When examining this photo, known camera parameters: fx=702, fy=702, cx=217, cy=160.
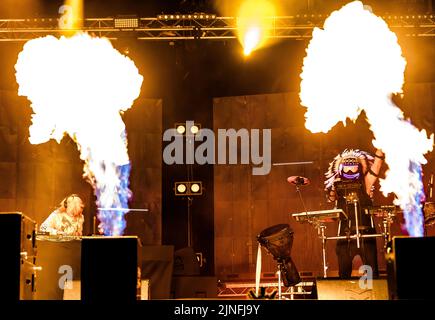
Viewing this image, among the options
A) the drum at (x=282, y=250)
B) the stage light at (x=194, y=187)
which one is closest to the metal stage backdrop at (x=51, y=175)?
the stage light at (x=194, y=187)

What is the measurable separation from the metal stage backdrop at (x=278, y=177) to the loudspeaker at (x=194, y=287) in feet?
12.6

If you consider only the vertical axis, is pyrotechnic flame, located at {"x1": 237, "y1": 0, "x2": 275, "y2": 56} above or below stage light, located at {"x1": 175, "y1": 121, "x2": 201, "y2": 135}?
above

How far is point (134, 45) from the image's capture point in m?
13.1

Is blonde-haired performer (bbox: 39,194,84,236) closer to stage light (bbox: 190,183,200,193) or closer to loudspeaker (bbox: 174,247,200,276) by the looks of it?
loudspeaker (bbox: 174,247,200,276)

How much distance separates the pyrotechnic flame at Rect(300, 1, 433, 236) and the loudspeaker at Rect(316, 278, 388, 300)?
11.5ft

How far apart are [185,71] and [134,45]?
73.1 inches

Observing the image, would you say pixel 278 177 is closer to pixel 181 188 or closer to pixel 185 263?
pixel 181 188

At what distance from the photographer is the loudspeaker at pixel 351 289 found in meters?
8.49

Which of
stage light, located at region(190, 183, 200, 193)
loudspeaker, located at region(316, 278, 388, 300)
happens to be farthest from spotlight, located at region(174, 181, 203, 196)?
loudspeaker, located at region(316, 278, 388, 300)

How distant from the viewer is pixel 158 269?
10508mm

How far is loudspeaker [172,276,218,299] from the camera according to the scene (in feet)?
34.0

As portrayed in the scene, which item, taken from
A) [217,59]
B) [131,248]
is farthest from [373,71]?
[131,248]

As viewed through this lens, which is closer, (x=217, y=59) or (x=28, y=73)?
(x=28, y=73)

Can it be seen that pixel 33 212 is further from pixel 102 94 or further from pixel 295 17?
pixel 295 17
